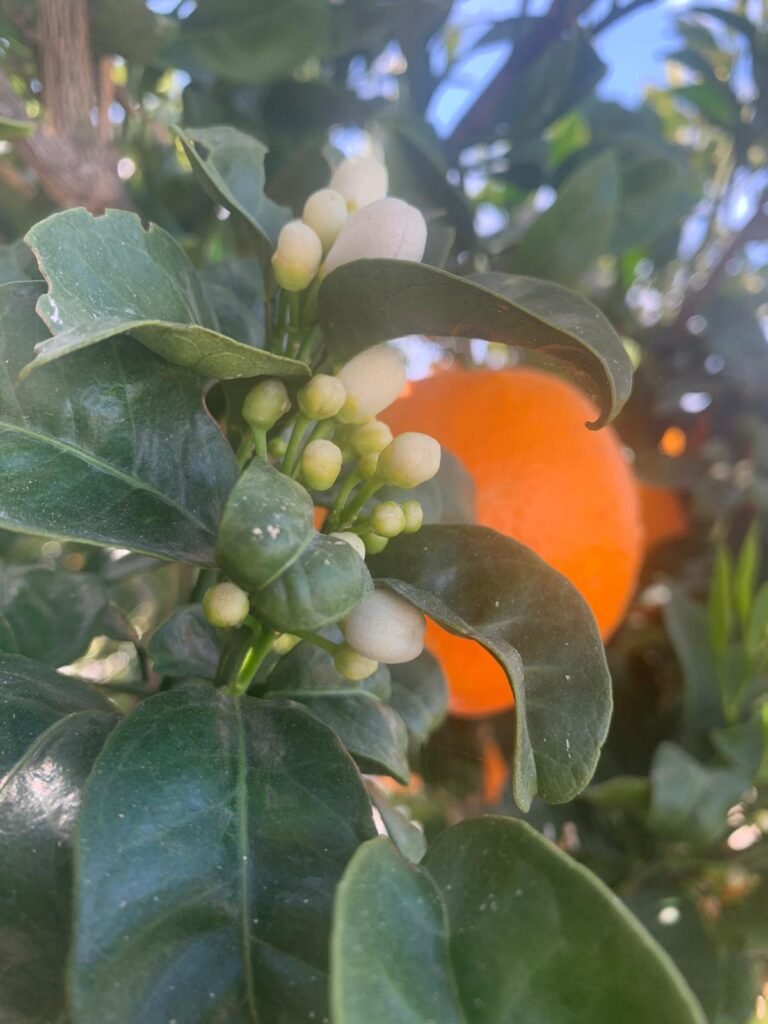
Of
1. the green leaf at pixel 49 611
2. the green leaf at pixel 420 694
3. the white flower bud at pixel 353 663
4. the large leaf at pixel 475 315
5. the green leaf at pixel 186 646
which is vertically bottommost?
the green leaf at pixel 420 694

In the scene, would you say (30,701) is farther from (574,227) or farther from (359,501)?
(574,227)

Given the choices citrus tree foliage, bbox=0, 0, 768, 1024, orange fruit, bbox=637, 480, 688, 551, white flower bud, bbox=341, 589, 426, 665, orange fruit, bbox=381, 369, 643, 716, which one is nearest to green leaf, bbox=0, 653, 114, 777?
citrus tree foliage, bbox=0, 0, 768, 1024

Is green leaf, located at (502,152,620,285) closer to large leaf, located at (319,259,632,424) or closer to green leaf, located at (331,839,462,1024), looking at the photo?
large leaf, located at (319,259,632,424)

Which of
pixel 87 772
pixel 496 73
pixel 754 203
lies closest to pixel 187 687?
pixel 87 772

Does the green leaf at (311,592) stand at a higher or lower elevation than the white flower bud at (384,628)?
higher

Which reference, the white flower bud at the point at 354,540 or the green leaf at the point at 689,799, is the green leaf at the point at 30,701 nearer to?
the white flower bud at the point at 354,540

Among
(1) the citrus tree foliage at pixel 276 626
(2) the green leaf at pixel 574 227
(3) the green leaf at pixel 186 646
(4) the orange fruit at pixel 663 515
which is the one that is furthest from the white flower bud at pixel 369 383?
(4) the orange fruit at pixel 663 515
